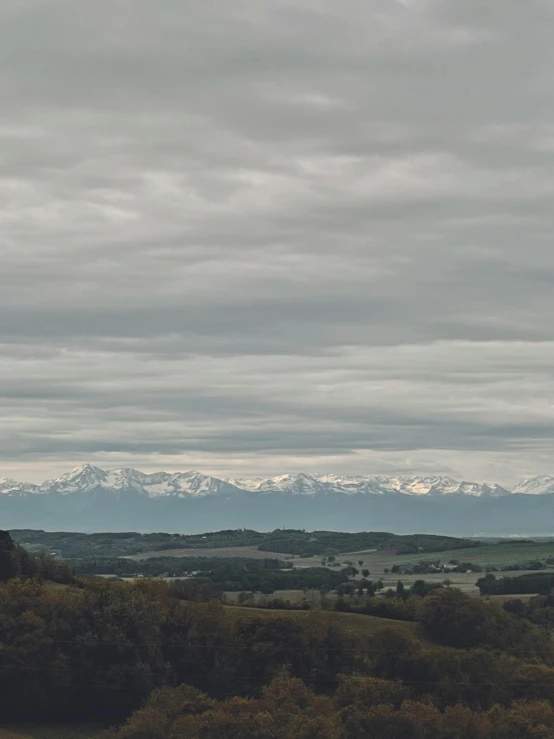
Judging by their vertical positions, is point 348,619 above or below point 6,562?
below

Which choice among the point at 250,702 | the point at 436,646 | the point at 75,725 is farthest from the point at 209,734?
the point at 436,646

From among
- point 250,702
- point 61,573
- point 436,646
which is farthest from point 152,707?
point 61,573

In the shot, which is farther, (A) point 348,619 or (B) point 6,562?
(B) point 6,562

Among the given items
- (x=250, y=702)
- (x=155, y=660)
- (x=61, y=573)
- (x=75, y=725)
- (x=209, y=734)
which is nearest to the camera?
(x=209, y=734)

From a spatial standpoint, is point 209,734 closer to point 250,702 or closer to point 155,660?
point 250,702

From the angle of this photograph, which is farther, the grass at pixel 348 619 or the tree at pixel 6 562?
the tree at pixel 6 562

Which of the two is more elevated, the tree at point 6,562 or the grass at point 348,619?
the tree at point 6,562

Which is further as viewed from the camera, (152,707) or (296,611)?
(296,611)

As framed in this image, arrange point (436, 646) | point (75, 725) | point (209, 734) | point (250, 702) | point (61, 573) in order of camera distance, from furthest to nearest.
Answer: point (61, 573) → point (436, 646) → point (75, 725) → point (250, 702) → point (209, 734)

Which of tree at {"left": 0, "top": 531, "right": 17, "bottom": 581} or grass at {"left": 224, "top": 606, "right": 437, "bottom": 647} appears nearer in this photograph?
grass at {"left": 224, "top": 606, "right": 437, "bottom": 647}

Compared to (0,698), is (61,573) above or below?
above

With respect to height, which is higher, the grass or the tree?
the tree
